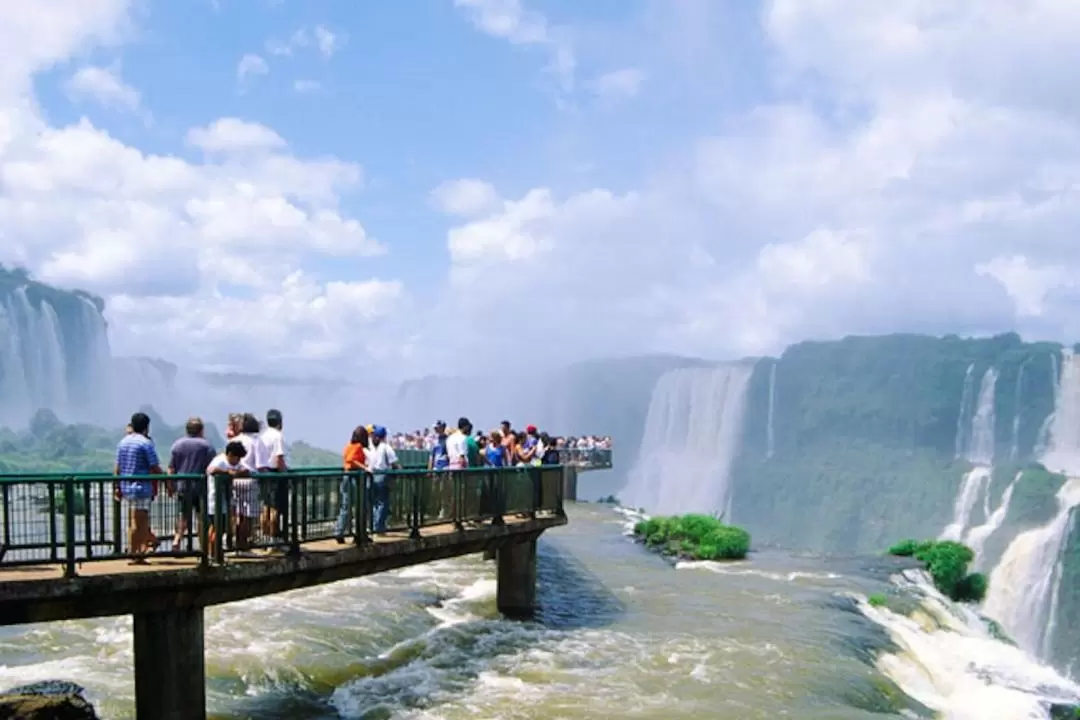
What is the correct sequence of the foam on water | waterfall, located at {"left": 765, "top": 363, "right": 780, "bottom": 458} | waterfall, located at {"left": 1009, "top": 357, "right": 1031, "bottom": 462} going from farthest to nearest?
waterfall, located at {"left": 765, "top": 363, "right": 780, "bottom": 458}, waterfall, located at {"left": 1009, "top": 357, "right": 1031, "bottom": 462}, the foam on water

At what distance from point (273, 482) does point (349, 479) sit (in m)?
1.38

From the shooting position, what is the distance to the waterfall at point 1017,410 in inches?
3693

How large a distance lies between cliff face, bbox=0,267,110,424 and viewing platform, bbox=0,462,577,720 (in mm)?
130913

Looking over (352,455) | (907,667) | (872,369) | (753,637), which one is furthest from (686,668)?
(872,369)

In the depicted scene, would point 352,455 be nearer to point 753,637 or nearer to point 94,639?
point 94,639

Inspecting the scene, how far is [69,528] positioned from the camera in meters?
8.55

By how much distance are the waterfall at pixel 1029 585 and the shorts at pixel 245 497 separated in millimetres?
45059

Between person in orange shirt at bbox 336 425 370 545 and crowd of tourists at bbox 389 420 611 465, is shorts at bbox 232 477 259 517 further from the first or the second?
crowd of tourists at bbox 389 420 611 465

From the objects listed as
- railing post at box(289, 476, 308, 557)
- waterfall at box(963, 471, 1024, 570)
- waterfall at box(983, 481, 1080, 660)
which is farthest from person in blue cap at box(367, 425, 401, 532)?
waterfall at box(963, 471, 1024, 570)

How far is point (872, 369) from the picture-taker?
420 feet

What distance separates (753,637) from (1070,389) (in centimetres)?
7547

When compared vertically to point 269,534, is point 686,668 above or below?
below

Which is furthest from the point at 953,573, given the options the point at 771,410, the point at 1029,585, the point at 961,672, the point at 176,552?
the point at 771,410

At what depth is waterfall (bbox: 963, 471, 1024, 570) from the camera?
6456cm
